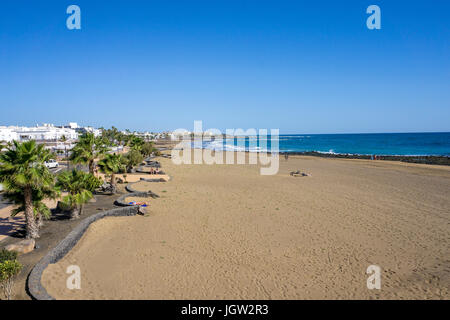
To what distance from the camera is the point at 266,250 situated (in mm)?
10914

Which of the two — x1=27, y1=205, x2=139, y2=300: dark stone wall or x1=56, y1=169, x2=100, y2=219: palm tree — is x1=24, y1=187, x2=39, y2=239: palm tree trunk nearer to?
x1=27, y1=205, x2=139, y2=300: dark stone wall

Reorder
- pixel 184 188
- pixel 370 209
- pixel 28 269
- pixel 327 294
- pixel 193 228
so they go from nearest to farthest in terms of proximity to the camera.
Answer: pixel 327 294 < pixel 28 269 < pixel 193 228 < pixel 370 209 < pixel 184 188

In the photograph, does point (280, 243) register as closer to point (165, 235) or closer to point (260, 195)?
point (165, 235)

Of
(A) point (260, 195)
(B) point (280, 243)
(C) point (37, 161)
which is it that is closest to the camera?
(C) point (37, 161)

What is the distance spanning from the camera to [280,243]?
38.0 ft

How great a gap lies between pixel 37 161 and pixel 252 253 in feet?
30.0

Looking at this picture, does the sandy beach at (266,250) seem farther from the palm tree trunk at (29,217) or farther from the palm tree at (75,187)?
the palm tree trunk at (29,217)

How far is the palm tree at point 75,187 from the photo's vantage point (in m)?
12.8

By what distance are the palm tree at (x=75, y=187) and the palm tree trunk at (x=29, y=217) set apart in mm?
1799

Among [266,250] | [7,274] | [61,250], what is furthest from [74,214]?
[266,250]

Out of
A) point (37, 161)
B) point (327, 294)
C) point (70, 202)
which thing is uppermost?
point (37, 161)

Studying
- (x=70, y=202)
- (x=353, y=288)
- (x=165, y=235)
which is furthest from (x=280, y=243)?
(x=70, y=202)

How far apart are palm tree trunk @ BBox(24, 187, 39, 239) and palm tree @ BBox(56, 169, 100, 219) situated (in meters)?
1.80

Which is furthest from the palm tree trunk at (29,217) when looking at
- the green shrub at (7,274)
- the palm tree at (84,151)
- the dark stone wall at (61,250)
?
the palm tree at (84,151)
